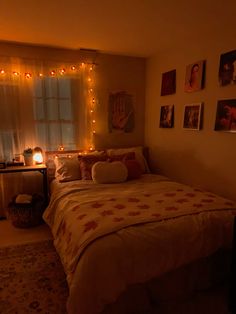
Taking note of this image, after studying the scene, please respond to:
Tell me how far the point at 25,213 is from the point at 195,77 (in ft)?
8.66

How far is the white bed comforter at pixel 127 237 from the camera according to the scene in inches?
58.3

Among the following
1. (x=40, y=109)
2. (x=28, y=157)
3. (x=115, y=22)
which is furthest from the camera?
(x=40, y=109)

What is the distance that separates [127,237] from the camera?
1.60 m

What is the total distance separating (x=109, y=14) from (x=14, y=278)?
252 cm

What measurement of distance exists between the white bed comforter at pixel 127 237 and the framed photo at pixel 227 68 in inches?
46.7

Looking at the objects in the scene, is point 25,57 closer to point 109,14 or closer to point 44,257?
point 109,14

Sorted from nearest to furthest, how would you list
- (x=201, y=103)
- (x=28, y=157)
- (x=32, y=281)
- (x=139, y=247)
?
1. (x=139, y=247)
2. (x=32, y=281)
3. (x=201, y=103)
4. (x=28, y=157)

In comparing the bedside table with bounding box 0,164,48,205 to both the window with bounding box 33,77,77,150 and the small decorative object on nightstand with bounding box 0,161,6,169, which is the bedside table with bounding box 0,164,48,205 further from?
the window with bounding box 33,77,77,150

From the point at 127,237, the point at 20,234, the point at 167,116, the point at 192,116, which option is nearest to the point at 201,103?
the point at 192,116

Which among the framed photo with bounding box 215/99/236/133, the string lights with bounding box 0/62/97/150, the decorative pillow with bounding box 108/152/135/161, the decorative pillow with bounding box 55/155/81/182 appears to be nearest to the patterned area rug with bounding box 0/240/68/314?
the decorative pillow with bounding box 55/155/81/182

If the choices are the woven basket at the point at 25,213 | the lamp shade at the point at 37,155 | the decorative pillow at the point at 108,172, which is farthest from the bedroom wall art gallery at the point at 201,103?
the woven basket at the point at 25,213

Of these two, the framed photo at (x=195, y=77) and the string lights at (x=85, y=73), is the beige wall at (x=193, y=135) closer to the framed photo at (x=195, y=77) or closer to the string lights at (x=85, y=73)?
the framed photo at (x=195, y=77)

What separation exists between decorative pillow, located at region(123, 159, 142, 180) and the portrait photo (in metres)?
0.85

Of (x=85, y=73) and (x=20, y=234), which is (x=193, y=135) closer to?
(x=85, y=73)
